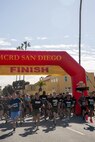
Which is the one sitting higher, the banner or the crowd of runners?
the banner

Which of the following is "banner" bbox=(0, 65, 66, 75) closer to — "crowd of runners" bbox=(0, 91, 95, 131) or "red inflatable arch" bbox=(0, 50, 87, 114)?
"red inflatable arch" bbox=(0, 50, 87, 114)

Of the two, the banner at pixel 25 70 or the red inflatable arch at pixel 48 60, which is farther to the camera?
the banner at pixel 25 70

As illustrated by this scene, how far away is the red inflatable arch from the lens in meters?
23.4

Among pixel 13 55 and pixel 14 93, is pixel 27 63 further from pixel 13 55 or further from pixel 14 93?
pixel 14 93

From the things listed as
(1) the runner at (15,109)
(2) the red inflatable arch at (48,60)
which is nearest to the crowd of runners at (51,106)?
(1) the runner at (15,109)

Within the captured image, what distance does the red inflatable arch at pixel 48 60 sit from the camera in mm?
23422

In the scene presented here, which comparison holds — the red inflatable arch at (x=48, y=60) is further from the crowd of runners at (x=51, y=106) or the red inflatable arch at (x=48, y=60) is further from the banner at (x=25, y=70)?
the crowd of runners at (x=51, y=106)

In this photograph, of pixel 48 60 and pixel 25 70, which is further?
pixel 25 70

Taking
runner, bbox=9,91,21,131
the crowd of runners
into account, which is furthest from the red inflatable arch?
runner, bbox=9,91,21,131

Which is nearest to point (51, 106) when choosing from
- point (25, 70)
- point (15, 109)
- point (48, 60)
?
point (15, 109)

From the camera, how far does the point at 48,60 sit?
2380cm

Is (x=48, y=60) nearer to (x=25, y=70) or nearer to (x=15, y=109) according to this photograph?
(x=25, y=70)

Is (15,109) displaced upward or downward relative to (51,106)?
downward

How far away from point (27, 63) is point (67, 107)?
427cm
